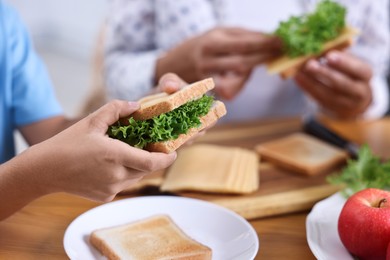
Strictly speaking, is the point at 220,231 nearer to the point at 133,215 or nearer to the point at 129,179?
the point at 133,215

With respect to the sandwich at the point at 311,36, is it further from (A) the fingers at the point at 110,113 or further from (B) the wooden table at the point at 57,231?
(A) the fingers at the point at 110,113

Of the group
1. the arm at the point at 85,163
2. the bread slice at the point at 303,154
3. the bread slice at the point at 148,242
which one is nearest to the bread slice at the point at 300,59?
the bread slice at the point at 303,154

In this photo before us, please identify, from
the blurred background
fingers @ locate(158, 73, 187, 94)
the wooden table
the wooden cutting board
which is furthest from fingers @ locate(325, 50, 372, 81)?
the blurred background

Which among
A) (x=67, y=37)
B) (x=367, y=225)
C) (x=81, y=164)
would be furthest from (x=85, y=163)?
(x=67, y=37)

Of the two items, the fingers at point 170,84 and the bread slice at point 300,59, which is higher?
the fingers at point 170,84

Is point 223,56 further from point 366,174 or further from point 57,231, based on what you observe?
point 57,231

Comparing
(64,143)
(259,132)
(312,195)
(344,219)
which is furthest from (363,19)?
(64,143)

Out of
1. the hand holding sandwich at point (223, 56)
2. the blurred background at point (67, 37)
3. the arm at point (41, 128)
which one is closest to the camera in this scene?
the arm at point (41, 128)
